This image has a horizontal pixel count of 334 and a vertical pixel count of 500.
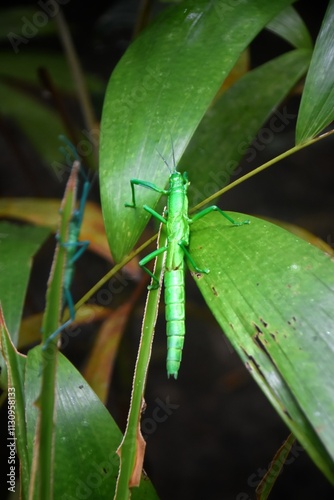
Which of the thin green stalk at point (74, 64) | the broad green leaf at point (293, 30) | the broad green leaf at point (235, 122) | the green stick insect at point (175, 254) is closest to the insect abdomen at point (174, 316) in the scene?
the green stick insect at point (175, 254)

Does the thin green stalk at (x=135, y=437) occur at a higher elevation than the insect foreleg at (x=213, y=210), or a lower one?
lower

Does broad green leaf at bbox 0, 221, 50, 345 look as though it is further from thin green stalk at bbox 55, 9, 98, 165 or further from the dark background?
the dark background

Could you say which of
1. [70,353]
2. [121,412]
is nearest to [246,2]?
[121,412]

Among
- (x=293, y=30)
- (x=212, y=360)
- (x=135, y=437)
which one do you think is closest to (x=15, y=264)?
(x=135, y=437)

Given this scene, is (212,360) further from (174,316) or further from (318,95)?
(318,95)

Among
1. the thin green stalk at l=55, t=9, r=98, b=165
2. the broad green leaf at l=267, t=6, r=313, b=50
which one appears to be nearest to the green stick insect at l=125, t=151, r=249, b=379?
the broad green leaf at l=267, t=6, r=313, b=50

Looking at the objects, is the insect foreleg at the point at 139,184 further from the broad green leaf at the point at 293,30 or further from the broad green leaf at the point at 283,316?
the broad green leaf at the point at 293,30
